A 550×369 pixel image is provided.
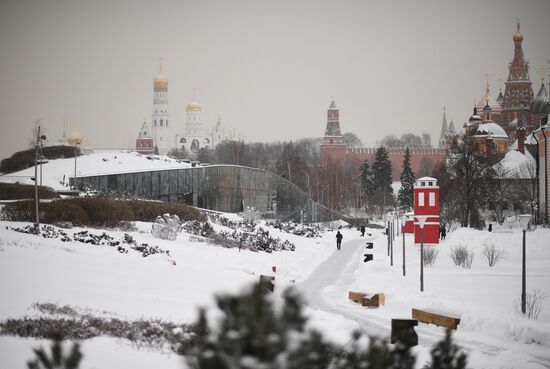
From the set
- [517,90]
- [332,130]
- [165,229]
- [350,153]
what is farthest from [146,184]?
[350,153]

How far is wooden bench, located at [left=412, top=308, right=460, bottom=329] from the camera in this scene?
1434 centimetres

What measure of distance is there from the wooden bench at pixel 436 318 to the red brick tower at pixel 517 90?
97482 millimetres

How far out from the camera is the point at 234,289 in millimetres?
18359

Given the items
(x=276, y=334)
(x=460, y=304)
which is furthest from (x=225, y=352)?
(x=460, y=304)

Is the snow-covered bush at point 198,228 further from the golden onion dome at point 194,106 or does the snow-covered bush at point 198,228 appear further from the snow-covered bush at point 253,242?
the golden onion dome at point 194,106

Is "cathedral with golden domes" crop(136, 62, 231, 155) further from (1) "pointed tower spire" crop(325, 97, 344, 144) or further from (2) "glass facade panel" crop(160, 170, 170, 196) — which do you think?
(2) "glass facade panel" crop(160, 170, 170, 196)

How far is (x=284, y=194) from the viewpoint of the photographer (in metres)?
61.1

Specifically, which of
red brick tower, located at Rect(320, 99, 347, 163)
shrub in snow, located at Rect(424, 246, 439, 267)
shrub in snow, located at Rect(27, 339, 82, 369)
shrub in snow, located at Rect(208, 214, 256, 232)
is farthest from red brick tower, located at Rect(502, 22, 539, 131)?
shrub in snow, located at Rect(27, 339, 82, 369)

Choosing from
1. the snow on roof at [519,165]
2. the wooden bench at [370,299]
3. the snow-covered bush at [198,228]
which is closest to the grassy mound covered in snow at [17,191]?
the snow-covered bush at [198,228]

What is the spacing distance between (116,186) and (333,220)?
29.6m

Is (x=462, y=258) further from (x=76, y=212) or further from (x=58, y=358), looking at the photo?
(x=58, y=358)

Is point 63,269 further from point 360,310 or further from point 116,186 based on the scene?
point 116,186

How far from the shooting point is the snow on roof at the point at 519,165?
238 ft

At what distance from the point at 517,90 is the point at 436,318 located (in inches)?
3994
